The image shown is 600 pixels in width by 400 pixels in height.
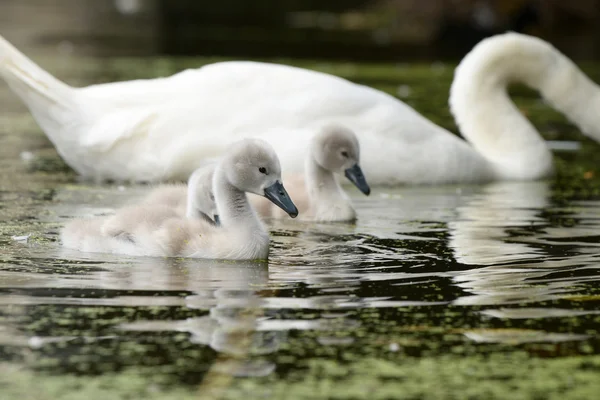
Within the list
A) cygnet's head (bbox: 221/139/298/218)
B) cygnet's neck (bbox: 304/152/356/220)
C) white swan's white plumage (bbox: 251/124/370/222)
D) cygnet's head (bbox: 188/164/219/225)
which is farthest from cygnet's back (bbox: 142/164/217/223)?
cygnet's neck (bbox: 304/152/356/220)

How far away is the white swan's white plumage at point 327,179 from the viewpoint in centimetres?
763

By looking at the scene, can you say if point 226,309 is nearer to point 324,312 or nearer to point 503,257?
point 324,312

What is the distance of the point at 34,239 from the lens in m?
6.50

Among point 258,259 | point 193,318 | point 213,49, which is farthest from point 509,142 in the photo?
point 213,49

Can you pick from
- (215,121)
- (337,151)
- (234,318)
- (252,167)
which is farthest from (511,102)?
(234,318)

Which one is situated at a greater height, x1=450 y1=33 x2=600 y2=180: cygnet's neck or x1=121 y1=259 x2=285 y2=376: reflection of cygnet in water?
x1=450 y1=33 x2=600 y2=180: cygnet's neck

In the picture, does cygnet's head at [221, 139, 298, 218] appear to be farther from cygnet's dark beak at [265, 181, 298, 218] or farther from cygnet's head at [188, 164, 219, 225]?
cygnet's head at [188, 164, 219, 225]

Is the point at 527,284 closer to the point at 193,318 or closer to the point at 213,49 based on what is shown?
the point at 193,318

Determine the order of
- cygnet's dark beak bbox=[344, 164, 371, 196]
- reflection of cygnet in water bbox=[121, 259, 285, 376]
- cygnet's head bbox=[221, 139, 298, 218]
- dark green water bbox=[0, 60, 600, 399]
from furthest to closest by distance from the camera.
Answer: cygnet's dark beak bbox=[344, 164, 371, 196] < cygnet's head bbox=[221, 139, 298, 218] < reflection of cygnet in water bbox=[121, 259, 285, 376] < dark green water bbox=[0, 60, 600, 399]

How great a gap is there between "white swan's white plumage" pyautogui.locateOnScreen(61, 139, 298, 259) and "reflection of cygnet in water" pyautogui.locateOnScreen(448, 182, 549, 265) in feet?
3.20

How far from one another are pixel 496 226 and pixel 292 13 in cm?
2793

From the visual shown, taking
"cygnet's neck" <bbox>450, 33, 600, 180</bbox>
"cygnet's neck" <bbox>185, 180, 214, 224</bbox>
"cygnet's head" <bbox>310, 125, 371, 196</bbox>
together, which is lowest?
"cygnet's neck" <bbox>185, 180, 214, 224</bbox>

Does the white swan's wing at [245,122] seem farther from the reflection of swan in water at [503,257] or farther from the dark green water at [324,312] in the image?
the dark green water at [324,312]

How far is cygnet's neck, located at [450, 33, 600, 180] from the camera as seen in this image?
972 centimetres
